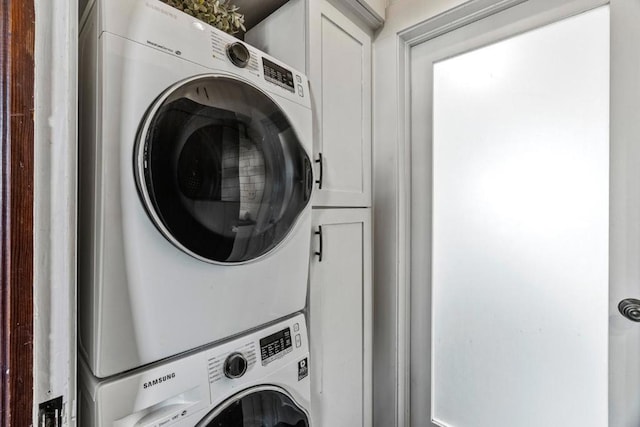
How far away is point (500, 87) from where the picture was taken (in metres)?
1.18

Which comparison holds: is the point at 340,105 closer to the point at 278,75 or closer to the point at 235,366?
the point at 278,75

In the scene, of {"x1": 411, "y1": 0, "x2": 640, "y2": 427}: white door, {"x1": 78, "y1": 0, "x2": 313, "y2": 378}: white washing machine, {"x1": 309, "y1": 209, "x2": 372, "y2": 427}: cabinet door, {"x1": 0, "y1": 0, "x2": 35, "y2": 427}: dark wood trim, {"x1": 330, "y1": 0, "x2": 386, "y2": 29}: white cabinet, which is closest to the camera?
{"x1": 0, "y1": 0, "x2": 35, "y2": 427}: dark wood trim

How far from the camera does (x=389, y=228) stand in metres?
1.41

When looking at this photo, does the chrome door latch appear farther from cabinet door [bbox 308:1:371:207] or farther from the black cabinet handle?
the black cabinet handle

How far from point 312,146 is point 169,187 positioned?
0.55 meters

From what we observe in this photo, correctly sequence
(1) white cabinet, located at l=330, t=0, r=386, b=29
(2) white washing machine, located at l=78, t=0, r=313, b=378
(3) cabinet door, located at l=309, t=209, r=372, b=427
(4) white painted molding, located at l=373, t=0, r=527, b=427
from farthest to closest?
1. (4) white painted molding, located at l=373, t=0, r=527, b=427
2. (1) white cabinet, located at l=330, t=0, r=386, b=29
3. (3) cabinet door, located at l=309, t=209, r=372, b=427
4. (2) white washing machine, located at l=78, t=0, r=313, b=378

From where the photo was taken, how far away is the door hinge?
16.9 inches

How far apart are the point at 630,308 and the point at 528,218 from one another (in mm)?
385

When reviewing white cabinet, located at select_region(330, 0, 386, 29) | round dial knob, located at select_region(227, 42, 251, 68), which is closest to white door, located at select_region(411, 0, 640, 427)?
white cabinet, located at select_region(330, 0, 386, 29)

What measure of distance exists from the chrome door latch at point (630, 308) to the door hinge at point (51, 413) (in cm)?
144

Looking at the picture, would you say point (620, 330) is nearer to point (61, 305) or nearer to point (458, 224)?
point (458, 224)

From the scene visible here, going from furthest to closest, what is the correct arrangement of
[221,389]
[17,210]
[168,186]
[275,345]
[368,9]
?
[368,9] → [275,345] → [221,389] → [168,186] → [17,210]

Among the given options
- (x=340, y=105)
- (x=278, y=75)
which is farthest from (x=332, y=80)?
(x=278, y=75)

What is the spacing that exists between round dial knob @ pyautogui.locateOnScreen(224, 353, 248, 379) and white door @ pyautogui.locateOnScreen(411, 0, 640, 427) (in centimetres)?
95
